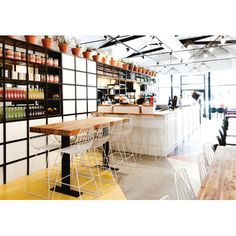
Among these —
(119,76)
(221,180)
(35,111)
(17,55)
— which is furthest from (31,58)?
(119,76)

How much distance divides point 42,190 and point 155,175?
200 centimetres

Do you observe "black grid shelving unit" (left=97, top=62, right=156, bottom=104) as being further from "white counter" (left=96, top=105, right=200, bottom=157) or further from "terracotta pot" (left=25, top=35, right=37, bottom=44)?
"terracotta pot" (left=25, top=35, right=37, bottom=44)

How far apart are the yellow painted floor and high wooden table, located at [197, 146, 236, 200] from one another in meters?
1.56

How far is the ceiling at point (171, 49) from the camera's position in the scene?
7.21 meters

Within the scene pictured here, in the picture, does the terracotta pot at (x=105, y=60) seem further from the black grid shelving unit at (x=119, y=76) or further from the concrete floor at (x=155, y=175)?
the concrete floor at (x=155, y=175)

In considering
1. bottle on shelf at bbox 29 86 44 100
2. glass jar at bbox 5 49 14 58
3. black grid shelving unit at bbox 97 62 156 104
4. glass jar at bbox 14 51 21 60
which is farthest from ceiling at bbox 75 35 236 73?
glass jar at bbox 5 49 14 58

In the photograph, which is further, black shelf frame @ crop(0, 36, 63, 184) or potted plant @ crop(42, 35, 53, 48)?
potted plant @ crop(42, 35, 53, 48)

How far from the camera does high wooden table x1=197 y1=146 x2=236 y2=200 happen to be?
1.58 meters

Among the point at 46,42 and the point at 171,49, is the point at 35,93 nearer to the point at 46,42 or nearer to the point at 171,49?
the point at 46,42

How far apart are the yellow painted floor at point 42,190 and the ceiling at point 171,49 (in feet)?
12.4

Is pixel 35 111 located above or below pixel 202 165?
above

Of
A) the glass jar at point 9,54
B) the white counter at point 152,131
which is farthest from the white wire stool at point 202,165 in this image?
the glass jar at point 9,54

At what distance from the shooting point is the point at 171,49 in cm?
795
